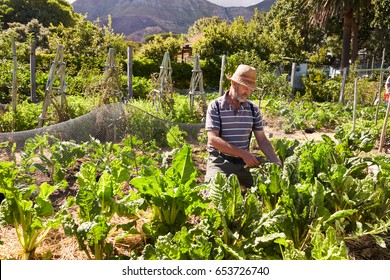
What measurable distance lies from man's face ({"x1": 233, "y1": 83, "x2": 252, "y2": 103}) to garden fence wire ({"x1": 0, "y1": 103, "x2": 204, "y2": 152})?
85.0 inches

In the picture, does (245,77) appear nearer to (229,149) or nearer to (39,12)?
(229,149)

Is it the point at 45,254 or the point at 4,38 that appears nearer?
the point at 45,254

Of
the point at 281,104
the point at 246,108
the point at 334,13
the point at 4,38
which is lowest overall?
the point at 281,104

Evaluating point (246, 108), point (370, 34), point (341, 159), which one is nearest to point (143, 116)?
point (246, 108)

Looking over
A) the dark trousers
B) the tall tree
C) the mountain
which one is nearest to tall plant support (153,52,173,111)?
the dark trousers

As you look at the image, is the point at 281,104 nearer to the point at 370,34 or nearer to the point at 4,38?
the point at 4,38

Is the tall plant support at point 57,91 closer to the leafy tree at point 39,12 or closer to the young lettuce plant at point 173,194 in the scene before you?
the young lettuce plant at point 173,194

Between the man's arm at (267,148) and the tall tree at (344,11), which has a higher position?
the tall tree at (344,11)

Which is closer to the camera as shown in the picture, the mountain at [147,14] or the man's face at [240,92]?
the man's face at [240,92]

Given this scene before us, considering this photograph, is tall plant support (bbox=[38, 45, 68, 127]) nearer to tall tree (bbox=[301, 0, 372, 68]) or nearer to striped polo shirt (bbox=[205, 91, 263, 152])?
striped polo shirt (bbox=[205, 91, 263, 152])

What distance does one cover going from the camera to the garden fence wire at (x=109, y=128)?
474 cm

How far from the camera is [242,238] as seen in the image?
2277mm

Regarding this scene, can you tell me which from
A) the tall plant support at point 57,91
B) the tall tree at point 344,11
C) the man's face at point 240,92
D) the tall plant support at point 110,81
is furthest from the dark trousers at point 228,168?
the tall tree at point 344,11

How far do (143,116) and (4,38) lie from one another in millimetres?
4143
